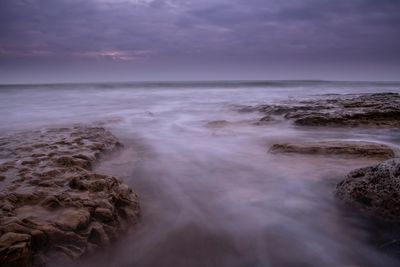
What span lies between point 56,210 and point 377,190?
2740 millimetres

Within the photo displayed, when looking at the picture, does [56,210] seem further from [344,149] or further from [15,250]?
[344,149]

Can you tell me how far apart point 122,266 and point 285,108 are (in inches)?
348

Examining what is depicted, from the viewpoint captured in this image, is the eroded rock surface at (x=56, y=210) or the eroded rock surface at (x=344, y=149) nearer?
the eroded rock surface at (x=56, y=210)

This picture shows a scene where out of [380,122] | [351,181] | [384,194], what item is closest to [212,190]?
[351,181]

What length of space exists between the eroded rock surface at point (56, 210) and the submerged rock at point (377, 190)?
6.80 ft

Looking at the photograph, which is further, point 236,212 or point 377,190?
point 236,212

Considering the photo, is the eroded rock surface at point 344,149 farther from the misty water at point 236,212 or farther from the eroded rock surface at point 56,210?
the eroded rock surface at point 56,210

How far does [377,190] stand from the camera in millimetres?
2848

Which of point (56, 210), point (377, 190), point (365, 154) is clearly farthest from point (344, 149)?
point (56, 210)

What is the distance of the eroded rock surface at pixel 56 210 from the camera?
2043 mm

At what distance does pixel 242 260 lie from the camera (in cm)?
234

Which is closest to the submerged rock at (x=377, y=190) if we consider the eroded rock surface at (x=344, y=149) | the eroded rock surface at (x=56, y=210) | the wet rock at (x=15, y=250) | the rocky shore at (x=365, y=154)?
the rocky shore at (x=365, y=154)

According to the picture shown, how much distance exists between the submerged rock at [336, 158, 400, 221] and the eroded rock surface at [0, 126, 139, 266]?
207 cm

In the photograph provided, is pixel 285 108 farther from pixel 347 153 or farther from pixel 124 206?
pixel 124 206
